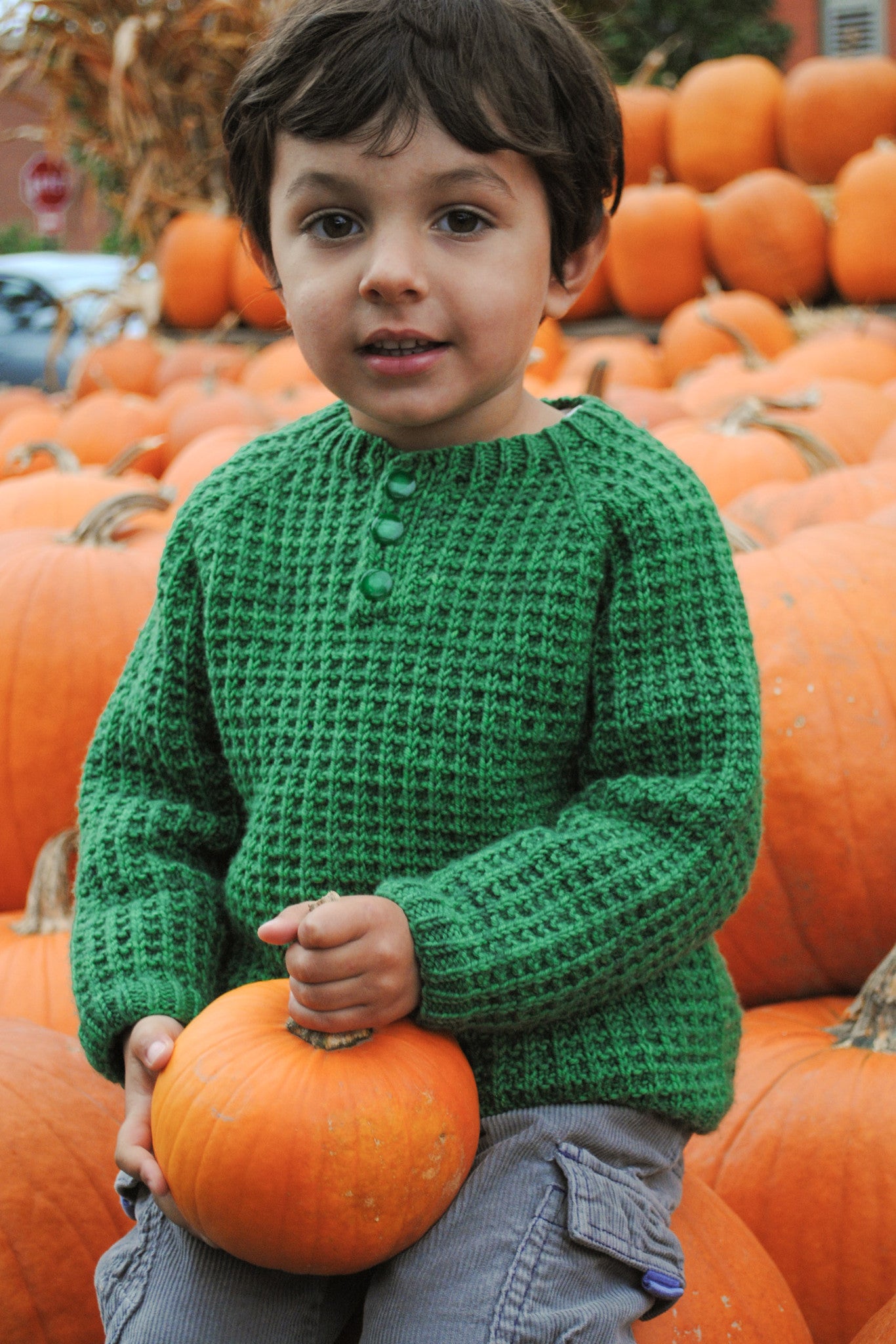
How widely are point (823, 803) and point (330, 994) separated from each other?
3.64ft

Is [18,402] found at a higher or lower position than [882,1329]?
higher

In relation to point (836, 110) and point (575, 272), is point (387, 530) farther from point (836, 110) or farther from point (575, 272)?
point (836, 110)

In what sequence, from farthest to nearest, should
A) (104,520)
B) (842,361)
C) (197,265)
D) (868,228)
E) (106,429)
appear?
1. (197,265)
2. (868,228)
3. (106,429)
4. (842,361)
5. (104,520)

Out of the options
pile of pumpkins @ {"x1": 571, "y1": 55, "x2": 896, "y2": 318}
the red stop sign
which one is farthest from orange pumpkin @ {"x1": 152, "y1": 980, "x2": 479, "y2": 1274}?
the red stop sign

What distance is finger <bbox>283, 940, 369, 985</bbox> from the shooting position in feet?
3.64

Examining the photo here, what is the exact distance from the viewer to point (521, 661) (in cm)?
130

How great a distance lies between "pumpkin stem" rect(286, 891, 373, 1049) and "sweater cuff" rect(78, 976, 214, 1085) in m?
0.18

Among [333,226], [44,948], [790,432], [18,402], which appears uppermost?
[333,226]

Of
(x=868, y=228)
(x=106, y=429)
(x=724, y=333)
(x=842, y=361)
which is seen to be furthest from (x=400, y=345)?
(x=868, y=228)

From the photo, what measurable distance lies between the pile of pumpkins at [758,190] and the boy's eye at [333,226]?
4.49 m

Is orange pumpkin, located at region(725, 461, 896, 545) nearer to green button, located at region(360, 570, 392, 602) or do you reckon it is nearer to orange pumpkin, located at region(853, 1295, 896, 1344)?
green button, located at region(360, 570, 392, 602)

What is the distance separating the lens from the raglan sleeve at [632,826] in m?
1.19

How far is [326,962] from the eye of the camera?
43.6 inches

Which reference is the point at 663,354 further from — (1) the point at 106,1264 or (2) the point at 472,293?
(1) the point at 106,1264
